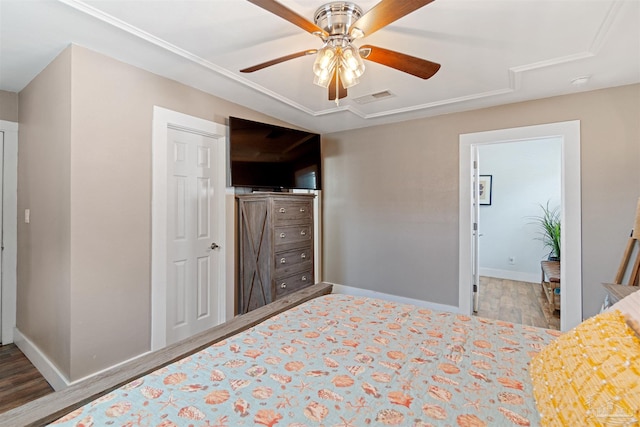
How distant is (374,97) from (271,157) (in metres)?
1.29

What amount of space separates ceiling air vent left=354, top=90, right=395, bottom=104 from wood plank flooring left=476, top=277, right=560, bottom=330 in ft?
9.18

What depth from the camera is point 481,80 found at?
8.59ft

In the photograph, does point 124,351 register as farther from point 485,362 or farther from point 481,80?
point 481,80

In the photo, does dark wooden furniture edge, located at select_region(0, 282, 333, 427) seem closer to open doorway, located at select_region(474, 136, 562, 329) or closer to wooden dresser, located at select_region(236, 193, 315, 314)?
wooden dresser, located at select_region(236, 193, 315, 314)

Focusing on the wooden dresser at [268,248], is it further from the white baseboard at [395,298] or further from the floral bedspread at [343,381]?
the floral bedspread at [343,381]

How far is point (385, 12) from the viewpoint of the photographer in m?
1.31

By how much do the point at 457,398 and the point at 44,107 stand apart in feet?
10.6

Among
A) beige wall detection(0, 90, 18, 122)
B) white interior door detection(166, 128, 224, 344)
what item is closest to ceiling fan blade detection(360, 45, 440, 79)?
white interior door detection(166, 128, 224, 344)

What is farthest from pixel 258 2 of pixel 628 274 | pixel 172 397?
pixel 628 274

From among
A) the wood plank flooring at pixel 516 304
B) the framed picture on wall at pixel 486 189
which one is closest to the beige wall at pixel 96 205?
the wood plank flooring at pixel 516 304

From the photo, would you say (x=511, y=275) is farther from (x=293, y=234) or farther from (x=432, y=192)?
(x=293, y=234)

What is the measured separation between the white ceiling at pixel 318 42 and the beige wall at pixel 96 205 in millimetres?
200

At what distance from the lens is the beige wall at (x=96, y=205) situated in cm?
201

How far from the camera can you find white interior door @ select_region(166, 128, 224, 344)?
8.70 feet
